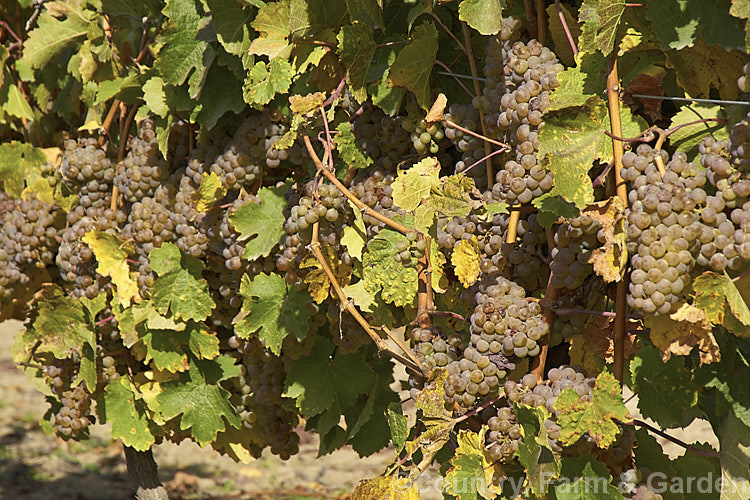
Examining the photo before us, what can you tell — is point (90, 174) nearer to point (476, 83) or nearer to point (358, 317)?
point (358, 317)

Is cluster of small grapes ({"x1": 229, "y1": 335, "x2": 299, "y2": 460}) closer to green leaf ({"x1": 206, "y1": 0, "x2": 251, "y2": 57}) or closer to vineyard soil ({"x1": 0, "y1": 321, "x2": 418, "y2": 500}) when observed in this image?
green leaf ({"x1": 206, "y1": 0, "x2": 251, "y2": 57})

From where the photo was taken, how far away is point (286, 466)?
591cm

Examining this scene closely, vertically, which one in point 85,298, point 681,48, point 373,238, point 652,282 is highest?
point 681,48

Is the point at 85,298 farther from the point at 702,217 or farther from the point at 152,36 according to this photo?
the point at 702,217

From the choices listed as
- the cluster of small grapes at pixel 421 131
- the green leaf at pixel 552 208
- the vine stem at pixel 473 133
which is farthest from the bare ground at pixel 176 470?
the green leaf at pixel 552 208

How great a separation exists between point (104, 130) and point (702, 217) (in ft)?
6.89

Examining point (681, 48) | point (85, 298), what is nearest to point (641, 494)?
point (681, 48)

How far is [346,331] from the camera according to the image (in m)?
2.00

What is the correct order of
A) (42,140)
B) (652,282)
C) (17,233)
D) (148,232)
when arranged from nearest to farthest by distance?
(652,282) < (148,232) < (17,233) < (42,140)

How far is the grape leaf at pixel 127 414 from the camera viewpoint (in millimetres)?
2434

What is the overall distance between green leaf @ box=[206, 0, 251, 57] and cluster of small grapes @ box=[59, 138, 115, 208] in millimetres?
820

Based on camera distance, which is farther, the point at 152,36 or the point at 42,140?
the point at 42,140

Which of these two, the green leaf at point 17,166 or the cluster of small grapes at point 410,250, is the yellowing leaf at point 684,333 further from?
the green leaf at point 17,166

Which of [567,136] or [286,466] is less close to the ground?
[567,136]
